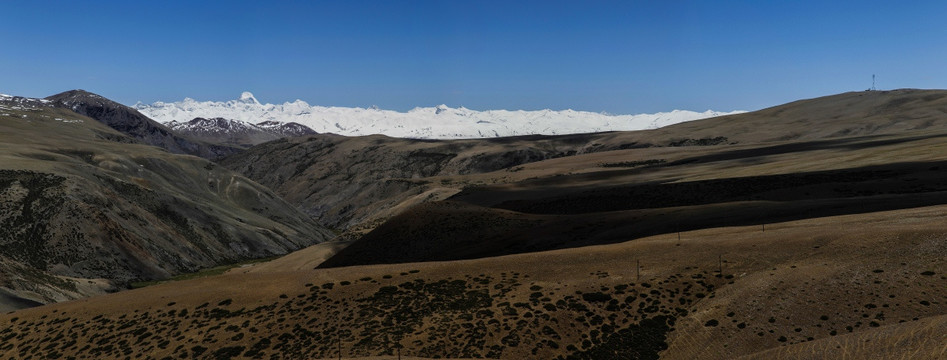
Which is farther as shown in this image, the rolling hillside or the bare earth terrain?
the rolling hillside

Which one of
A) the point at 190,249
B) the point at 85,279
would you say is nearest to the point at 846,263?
the point at 85,279

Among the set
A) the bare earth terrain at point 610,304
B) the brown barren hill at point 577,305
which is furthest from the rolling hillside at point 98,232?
the bare earth terrain at point 610,304

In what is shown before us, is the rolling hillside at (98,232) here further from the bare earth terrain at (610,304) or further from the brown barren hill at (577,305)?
the bare earth terrain at (610,304)

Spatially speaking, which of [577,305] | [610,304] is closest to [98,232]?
[577,305]

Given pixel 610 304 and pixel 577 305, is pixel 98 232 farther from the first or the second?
pixel 610 304

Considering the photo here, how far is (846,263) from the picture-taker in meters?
45.7

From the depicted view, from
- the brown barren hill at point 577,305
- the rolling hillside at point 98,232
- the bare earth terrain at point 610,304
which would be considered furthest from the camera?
the rolling hillside at point 98,232

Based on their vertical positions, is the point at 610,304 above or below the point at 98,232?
below

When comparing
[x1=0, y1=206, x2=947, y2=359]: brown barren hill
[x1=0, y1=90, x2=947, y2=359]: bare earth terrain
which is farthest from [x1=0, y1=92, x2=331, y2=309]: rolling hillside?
[x1=0, y1=90, x2=947, y2=359]: bare earth terrain

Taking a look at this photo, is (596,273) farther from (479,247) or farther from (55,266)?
(55,266)

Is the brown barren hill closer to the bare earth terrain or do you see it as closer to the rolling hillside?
the bare earth terrain

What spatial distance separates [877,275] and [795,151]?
132 metres

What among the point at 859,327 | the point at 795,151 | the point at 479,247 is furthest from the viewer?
the point at 795,151

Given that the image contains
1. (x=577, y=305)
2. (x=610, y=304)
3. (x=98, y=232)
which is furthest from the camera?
(x=98, y=232)
